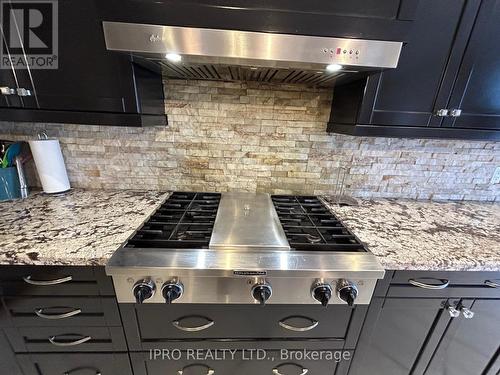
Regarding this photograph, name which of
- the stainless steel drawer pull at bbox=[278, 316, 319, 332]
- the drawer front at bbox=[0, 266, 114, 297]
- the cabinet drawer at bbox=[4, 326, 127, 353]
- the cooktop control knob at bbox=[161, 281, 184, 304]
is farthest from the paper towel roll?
the stainless steel drawer pull at bbox=[278, 316, 319, 332]

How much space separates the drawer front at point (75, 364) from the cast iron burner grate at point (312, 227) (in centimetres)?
90

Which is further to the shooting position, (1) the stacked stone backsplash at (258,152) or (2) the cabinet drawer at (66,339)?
(1) the stacked stone backsplash at (258,152)

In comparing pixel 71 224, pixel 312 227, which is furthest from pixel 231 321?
pixel 71 224

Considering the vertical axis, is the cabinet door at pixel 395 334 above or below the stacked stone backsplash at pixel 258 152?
below

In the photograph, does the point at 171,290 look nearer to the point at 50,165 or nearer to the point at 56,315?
the point at 56,315

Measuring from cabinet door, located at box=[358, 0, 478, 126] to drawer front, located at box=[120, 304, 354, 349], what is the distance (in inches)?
35.1

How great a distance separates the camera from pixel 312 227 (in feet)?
3.39

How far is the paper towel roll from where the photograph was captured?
115cm

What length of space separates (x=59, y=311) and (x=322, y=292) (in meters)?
1.01

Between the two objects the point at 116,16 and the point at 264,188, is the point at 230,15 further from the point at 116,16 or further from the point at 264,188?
the point at 264,188

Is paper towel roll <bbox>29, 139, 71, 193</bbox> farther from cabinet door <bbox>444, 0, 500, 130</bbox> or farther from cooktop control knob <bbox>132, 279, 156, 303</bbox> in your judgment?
cabinet door <bbox>444, 0, 500, 130</bbox>

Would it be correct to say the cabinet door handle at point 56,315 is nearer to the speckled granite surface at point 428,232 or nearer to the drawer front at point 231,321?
the drawer front at point 231,321

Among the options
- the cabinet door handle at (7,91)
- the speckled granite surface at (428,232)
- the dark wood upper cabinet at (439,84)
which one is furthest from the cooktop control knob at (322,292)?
the cabinet door handle at (7,91)

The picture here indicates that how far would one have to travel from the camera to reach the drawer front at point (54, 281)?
77cm
